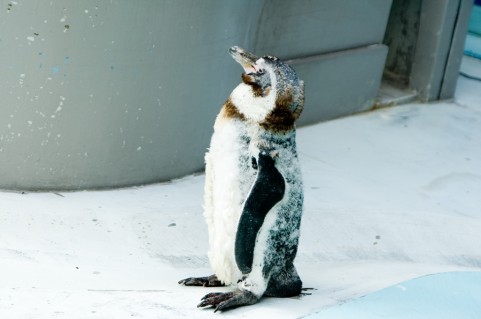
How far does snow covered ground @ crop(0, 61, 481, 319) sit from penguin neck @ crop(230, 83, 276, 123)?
0.56 metres

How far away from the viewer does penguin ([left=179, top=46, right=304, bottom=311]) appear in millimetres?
2838

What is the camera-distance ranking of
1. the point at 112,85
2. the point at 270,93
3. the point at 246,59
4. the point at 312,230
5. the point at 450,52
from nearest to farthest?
the point at 270,93, the point at 246,59, the point at 112,85, the point at 312,230, the point at 450,52

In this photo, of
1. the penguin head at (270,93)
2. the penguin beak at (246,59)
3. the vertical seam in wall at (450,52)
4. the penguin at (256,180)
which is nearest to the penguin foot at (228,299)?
the penguin at (256,180)

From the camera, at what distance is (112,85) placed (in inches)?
165

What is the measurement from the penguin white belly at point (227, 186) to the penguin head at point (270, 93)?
6 cm

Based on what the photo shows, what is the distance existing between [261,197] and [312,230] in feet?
5.10

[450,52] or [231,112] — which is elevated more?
[231,112]

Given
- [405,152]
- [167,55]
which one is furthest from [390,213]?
[167,55]

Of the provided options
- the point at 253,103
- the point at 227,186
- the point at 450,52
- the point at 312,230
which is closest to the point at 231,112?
the point at 253,103

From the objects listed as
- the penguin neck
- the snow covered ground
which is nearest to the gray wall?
the snow covered ground

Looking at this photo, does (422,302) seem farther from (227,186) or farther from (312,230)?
(312,230)

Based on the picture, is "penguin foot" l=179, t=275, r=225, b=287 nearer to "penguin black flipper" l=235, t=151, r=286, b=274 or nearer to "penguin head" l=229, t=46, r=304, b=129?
"penguin black flipper" l=235, t=151, r=286, b=274

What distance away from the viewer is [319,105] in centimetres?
566

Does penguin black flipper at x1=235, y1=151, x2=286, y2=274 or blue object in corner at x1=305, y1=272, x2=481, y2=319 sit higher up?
penguin black flipper at x1=235, y1=151, x2=286, y2=274
